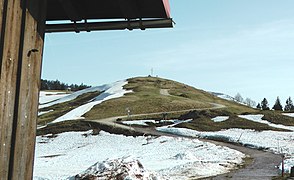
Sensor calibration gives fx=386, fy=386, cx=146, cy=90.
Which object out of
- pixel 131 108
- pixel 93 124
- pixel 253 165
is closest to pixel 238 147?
pixel 253 165

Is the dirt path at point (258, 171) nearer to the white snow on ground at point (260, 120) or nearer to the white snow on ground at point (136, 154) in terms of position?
the white snow on ground at point (136, 154)

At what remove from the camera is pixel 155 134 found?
4081 cm

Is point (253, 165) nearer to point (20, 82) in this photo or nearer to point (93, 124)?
point (20, 82)

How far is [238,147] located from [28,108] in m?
29.3

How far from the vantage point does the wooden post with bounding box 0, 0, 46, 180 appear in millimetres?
3078

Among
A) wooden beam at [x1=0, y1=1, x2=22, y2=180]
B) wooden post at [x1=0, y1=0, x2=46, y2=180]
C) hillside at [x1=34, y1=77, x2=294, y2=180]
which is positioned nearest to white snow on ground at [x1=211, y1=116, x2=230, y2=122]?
hillside at [x1=34, y1=77, x2=294, y2=180]

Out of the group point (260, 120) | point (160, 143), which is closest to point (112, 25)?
point (160, 143)

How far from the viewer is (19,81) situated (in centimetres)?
329

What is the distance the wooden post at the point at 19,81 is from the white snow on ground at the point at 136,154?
13244mm

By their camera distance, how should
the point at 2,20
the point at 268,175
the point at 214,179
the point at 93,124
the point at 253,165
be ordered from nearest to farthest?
the point at 2,20 → the point at 214,179 → the point at 268,175 → the point at 253,165 → the point at 93,124

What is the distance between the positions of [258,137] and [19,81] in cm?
3509

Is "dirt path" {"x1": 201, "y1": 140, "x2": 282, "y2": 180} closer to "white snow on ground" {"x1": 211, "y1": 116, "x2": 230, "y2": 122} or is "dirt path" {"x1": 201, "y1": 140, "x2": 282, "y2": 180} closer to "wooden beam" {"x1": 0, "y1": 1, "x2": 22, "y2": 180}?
"wooden beam" {"x1": 0, "y1": 1, "x2": 22, "y2": 180}

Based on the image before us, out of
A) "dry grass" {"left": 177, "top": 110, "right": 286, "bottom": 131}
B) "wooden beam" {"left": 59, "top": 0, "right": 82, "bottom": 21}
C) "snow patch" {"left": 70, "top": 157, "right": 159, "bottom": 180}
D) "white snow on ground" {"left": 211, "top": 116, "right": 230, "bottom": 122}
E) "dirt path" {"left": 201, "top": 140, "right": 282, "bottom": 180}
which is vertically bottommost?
"dirt path" {"left": 201, "top": 140, "right": 282, "bottom": 180}

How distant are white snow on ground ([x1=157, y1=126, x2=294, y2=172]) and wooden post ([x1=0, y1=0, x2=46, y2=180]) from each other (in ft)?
82.7
